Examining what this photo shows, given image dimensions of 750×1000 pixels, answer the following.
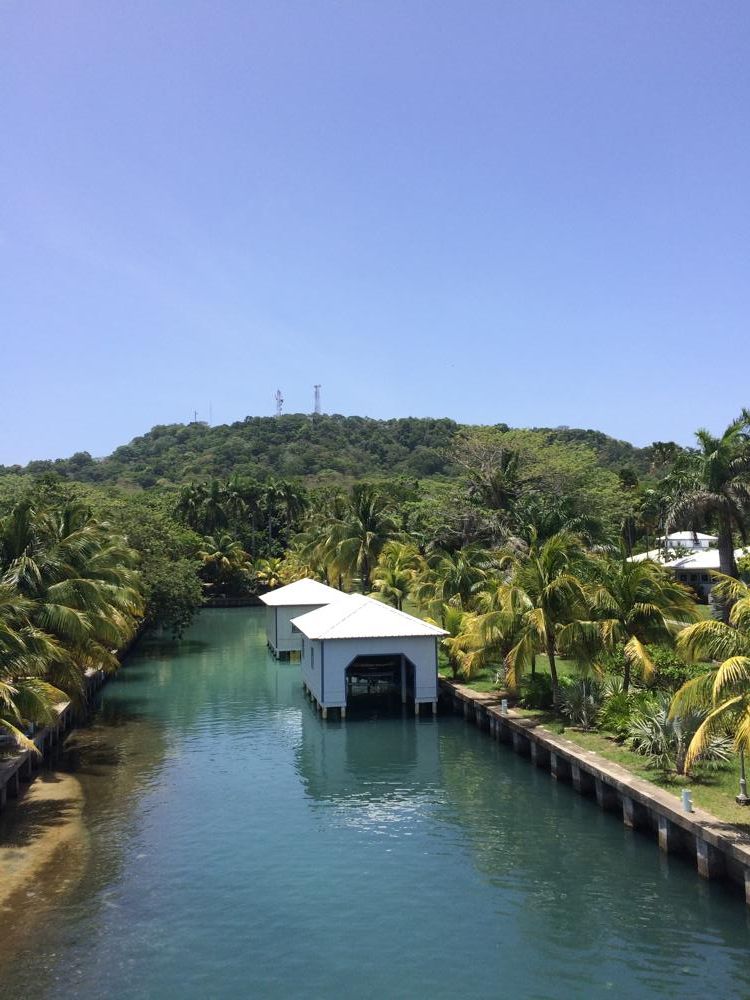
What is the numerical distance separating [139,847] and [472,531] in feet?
117

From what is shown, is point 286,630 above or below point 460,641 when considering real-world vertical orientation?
below

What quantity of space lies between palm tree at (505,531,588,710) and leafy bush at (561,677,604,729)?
112cm

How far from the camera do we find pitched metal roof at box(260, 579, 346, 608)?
4522 centimetres

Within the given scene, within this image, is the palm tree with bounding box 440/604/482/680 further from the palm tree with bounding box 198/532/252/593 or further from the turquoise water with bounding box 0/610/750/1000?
the palm tree with bounding box 198/532/252/593

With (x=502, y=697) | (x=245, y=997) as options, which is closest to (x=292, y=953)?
(x=245, y=997)

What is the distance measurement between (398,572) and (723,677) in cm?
2884

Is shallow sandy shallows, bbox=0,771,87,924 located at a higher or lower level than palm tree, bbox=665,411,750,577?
lower

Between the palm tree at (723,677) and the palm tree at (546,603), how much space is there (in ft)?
31.7

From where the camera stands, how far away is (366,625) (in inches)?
1218

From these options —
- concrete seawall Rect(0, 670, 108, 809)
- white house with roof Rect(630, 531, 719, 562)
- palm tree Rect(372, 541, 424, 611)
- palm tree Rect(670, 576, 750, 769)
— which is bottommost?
concrete seawall Rect(0, 670, 108, 809)

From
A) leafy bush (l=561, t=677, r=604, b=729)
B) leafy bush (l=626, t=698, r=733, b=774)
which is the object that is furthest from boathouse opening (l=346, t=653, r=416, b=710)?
leafy bush (l=626, t=698, r=733, b=774)

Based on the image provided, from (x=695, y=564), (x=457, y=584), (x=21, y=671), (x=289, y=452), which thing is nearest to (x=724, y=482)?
(x=695, y=564)

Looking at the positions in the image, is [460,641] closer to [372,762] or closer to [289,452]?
[372,762]

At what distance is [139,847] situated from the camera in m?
18.2
